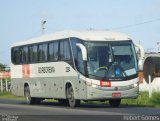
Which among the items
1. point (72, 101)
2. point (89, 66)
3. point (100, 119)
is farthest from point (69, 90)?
point (100, 119)

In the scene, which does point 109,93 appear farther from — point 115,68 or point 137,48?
point 137,48

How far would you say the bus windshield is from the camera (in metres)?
27.4

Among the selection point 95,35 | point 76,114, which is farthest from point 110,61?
point 76,114

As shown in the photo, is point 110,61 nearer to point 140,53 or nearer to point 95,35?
point 95,35

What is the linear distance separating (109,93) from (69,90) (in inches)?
109

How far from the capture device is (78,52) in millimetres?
28000

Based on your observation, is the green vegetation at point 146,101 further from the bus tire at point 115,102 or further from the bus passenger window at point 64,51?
the bus passenger window at point 64,51

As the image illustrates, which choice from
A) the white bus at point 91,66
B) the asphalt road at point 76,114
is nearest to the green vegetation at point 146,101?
the white bus at point 91,66

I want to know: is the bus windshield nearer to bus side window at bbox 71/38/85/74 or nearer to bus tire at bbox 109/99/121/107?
bus side window at bbox 71/38/85/74

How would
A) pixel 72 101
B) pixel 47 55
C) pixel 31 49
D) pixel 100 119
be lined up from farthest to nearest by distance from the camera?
pixel 31 49 → pixel 47 55 → pixel 72 101 → pixel 100 119

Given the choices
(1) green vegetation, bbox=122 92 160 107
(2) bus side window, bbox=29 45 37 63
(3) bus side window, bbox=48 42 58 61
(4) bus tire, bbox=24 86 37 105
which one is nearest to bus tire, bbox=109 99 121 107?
(1) green vegetation, bbox=122 92 160 107

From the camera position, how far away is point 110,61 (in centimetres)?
2748

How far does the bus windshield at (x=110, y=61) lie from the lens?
89.9 ft

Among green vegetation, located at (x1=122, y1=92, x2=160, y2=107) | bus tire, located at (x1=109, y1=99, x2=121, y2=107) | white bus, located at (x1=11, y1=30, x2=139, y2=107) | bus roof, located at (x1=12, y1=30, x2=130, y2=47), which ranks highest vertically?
bus roof, located at (x1=12, y1=30, x2=130, y2=47)
